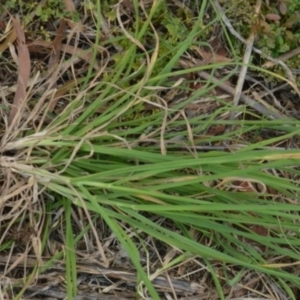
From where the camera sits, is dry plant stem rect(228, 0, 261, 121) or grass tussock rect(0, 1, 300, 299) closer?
grass tussock rect(0, 1, 300, 299)

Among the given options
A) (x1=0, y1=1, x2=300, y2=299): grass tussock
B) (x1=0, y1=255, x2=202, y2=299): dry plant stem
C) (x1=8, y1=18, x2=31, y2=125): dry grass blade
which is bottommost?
(x1=0, y1=255, x2=202, y2=299): dry plant stem

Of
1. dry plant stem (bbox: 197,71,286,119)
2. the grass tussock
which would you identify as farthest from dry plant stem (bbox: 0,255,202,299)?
dry plant stem (bbox: 197,71,286,119)

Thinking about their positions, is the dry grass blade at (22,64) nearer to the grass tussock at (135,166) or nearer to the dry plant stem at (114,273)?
the grass tussock at (135,166)

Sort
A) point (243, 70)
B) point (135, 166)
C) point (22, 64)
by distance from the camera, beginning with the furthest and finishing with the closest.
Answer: point (243, 70) → point (22, 64) → point (135, 166)

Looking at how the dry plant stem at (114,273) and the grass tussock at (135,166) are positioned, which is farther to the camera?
the dry plant stem at (114,273)

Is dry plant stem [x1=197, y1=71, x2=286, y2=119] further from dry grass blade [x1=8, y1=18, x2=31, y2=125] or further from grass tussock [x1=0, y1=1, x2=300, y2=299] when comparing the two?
dry grass blade [x1=8, y1=18, x2=31, y2=125]

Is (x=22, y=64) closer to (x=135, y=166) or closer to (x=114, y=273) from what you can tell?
(x=135, y=166)

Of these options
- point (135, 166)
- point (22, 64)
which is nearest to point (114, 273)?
point (135, 166)

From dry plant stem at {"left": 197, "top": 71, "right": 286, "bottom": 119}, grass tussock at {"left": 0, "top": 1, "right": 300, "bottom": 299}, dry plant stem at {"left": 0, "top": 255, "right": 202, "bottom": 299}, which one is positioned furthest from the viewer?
dry plant stem at {"left": 197, "top": 71, "right": 286, "bottom": 119}

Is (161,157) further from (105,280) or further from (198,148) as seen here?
(105,280)

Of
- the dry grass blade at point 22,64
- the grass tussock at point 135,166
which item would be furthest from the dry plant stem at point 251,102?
the dry grass blade at point 22,64

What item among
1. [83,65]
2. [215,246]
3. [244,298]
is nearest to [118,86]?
[83,65]

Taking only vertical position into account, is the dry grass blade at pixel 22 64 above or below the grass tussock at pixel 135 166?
above
